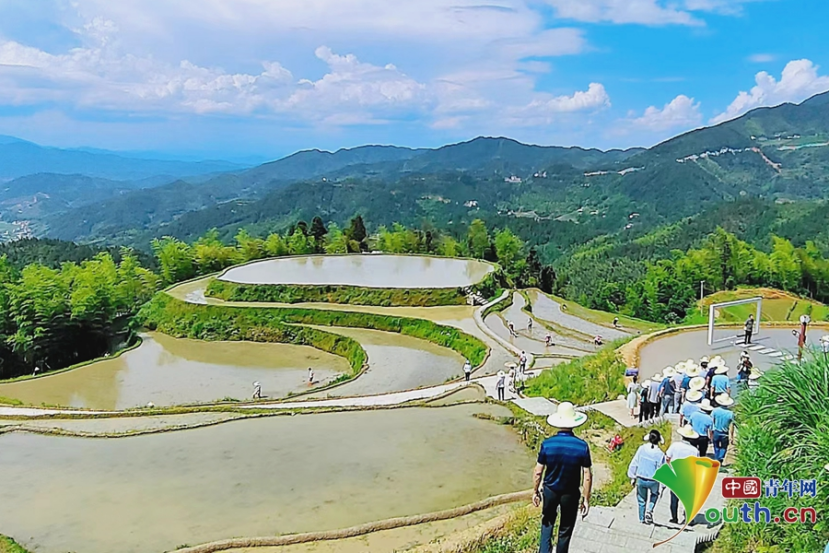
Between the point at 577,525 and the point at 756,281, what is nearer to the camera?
the point at 577,525

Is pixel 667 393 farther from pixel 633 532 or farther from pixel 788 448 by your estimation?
pixel 788 448

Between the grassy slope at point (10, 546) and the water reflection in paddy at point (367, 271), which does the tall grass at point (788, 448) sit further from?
the water reflection in paddy at point (367, 271)

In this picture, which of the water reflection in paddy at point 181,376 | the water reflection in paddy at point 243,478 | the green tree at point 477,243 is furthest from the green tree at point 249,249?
the water reflection in paddy at point 243,478

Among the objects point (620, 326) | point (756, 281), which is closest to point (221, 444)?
point (620, 326)

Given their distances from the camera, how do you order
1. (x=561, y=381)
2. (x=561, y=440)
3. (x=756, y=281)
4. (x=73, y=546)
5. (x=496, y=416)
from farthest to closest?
(x=756, y=281) → (x=561, y=381) → (x=496, y=416) → (x=73, y=546) → (x=561, y=440)

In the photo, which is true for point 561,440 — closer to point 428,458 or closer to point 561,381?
point 428,458

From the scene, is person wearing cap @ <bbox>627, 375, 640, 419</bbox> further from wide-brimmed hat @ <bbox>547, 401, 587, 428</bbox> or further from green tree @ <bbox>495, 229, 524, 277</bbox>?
green tree @ <bbox>495, 229, 524, 277</bbox>
